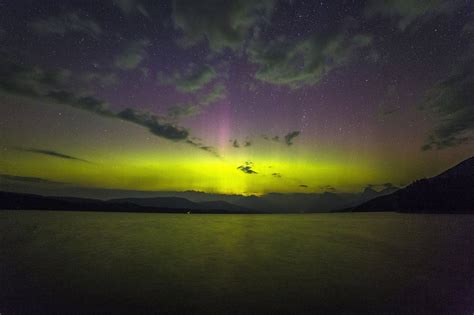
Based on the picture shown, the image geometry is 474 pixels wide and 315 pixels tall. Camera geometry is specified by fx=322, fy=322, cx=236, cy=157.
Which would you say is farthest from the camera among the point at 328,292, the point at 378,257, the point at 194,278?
the point at 378,257

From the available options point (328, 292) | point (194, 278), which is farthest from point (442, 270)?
point (194, 278)

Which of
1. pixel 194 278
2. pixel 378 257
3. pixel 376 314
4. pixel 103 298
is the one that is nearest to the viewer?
pixel 376 314

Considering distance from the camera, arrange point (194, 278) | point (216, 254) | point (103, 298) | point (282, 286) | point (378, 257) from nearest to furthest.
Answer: point (103, 298) → point (282, 286) → point (194, 278) → point (378, 257) → point (216, 254)

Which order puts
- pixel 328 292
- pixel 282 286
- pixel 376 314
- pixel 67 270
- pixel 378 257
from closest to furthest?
pixel 376 314
pixel 328 292
pixel 282 286
pixel 67 270
pixel 378 257

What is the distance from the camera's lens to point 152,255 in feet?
117

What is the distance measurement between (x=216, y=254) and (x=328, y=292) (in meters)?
19.8

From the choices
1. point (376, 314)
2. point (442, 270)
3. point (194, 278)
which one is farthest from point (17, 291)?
point (442, 270)

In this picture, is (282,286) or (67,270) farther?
(67,270)

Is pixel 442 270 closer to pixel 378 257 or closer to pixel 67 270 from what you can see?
pixel 378 257

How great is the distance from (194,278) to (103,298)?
7.31 m

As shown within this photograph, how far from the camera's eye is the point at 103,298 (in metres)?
18.2

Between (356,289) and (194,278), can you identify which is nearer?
(356,289)

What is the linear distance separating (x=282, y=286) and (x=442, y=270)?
53.6 ft

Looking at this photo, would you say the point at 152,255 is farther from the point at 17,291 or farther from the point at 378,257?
the point at 378,257
